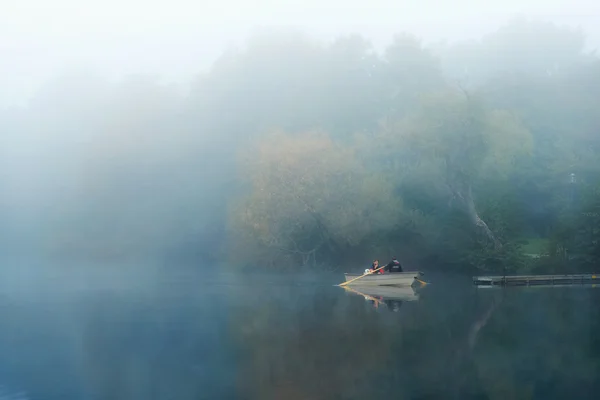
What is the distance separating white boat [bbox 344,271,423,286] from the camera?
36.3 metres

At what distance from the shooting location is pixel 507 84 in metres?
58.3

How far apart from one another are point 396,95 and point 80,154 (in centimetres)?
2896

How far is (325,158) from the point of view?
48.2 m

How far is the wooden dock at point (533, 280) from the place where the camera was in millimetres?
38562

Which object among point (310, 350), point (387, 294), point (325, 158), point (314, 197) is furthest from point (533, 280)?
point (310, 350)

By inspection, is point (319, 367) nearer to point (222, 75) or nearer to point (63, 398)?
point (63, 398)

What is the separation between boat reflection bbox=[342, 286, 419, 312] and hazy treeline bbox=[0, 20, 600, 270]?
33.0 feet

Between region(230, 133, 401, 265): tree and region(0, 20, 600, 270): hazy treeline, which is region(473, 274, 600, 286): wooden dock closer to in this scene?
region(0, 20, 600, 270): hazy treeline

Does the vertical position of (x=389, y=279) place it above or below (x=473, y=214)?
below

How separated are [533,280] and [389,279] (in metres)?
8.27

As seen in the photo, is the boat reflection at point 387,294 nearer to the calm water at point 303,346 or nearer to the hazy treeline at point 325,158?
the calm water at point 303,346

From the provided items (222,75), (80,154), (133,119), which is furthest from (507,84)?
(80,154)

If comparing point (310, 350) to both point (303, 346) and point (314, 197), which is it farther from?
point (314, 197)

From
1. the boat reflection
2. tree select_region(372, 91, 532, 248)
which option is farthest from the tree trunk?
the boat reflection
